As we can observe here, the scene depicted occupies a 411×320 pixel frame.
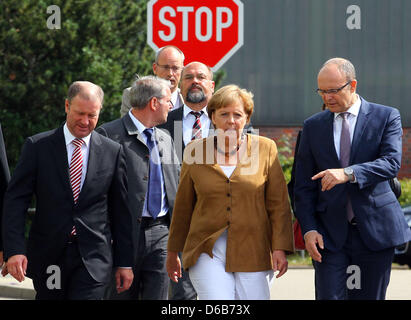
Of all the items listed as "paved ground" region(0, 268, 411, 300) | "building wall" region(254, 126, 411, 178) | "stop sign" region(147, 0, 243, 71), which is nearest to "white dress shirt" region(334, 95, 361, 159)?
"stop sign" region(147, 0, 243, 71)

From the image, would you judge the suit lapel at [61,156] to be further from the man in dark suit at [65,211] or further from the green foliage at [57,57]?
the green foliage at [57,57]

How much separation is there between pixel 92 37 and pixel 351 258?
1083cm

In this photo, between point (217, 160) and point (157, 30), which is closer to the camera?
point (217, 160)

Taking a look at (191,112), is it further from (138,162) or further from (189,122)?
(138,162)

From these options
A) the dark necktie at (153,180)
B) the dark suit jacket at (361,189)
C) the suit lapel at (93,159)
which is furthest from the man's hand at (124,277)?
the dark suit jacket at (361,189)

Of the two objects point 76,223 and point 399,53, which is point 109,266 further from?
point 399,53

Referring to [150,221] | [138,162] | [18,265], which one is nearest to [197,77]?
[138,162]

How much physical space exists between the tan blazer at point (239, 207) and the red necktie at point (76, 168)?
620 mm

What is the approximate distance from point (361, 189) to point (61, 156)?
186 cm

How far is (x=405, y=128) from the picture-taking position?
23.8 metres

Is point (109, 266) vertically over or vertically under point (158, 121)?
under

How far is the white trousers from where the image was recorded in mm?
5551

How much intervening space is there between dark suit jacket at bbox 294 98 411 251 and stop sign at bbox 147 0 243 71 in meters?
3.33

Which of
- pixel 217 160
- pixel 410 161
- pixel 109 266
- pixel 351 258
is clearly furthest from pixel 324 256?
pixel 410 161
